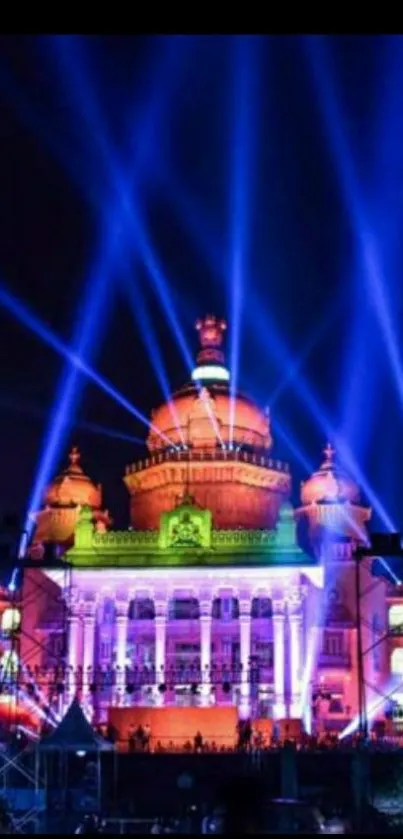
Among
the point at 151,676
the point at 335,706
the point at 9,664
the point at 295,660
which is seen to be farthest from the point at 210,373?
the point at 9,664

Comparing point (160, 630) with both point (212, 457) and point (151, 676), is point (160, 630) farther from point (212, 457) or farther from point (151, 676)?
point (212, 457)

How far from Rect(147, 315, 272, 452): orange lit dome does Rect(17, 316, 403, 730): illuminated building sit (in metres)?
1.98

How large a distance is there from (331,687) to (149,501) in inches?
646

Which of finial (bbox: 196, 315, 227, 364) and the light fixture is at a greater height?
finial (bbox: 196, 315, 227, 364)

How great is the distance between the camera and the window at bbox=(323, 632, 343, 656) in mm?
62219

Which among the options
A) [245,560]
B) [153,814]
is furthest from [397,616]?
[153,814]

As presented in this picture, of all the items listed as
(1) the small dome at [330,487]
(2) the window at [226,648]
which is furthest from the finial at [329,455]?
(2) the window at [226,648]

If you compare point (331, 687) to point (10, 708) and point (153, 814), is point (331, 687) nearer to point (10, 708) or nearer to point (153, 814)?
point (10, 708)

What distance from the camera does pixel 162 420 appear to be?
72500 mm

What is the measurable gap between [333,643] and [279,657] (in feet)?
20.8

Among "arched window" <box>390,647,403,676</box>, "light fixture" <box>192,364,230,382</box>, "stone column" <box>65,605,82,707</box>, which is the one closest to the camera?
"stone column" <box>65,605,82,707</box>

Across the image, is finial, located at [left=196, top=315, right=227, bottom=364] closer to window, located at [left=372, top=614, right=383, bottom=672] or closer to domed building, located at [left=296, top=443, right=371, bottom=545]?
domed building, located at [left=296, top=443, right=371, bottom=545]

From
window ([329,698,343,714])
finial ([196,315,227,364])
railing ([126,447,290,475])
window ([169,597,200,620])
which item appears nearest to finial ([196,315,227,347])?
finial ([196,315,227,364])

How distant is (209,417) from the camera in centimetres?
7000
